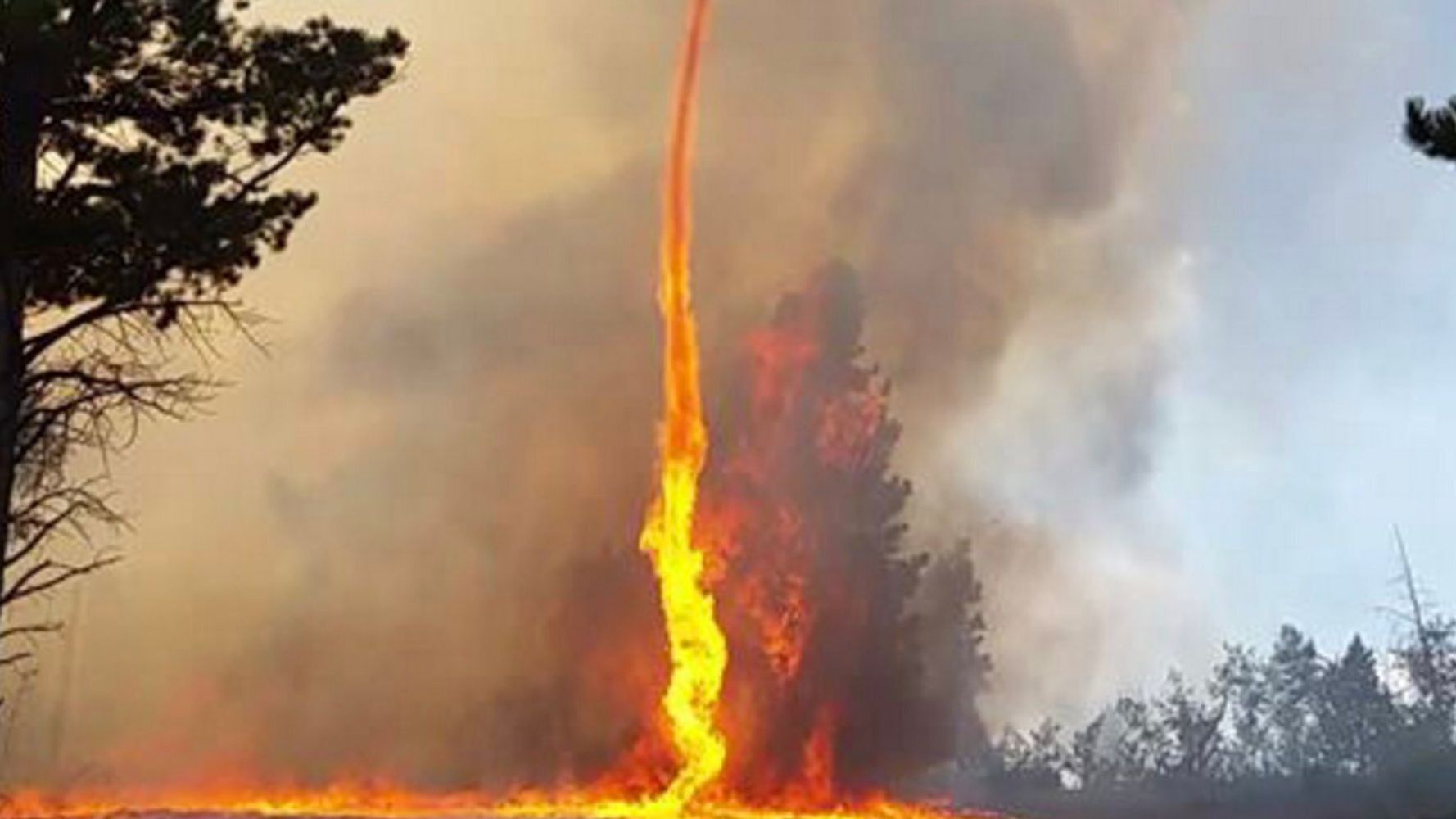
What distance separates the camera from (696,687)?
4338cm

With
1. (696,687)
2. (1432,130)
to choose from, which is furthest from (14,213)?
(696,687)

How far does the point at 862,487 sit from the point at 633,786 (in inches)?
482

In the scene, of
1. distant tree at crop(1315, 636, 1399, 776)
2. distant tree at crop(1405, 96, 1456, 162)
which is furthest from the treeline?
distant tree at crop(1405, 96, 1456, 162)

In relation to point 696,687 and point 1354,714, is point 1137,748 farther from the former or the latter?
point 696,687

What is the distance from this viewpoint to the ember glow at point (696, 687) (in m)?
41.6

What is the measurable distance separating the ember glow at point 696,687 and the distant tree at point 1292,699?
81.3 metres

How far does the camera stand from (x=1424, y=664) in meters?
106

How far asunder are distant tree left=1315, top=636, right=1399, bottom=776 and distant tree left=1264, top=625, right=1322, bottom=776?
12.9 feet

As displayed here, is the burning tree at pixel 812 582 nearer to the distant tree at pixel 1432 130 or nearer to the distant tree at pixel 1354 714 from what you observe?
the distant tree at pixel 1432 130

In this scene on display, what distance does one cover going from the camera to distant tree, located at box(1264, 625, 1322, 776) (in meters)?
123

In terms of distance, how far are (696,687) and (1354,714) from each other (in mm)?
82881

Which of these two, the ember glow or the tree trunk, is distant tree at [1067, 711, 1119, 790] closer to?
the ember glow

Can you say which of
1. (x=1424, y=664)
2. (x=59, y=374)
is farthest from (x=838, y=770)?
(x=1424, y=664)

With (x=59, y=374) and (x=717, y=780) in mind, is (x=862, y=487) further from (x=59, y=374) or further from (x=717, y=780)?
(x=59, y=374)
